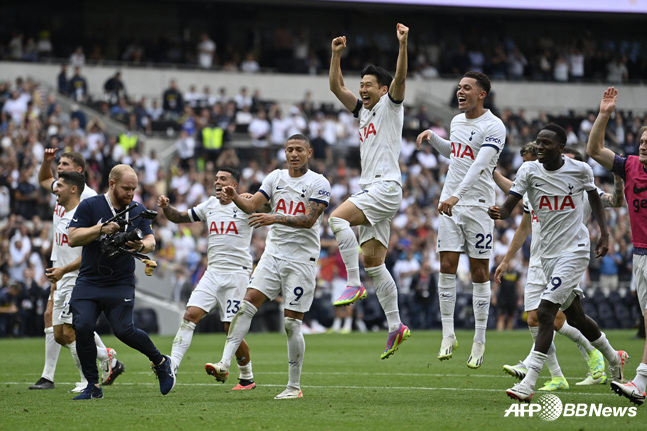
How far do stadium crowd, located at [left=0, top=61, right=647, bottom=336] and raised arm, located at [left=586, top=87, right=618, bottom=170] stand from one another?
15.9 meters

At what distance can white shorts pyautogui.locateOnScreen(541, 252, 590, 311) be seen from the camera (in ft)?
33.7

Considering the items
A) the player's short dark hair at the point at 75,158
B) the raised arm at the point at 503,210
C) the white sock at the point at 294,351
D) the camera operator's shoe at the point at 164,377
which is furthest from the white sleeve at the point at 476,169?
the player's short dark hair at the point at 75,158

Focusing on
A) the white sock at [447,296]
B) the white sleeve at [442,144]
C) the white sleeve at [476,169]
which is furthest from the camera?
the white sleeve at [442,144]

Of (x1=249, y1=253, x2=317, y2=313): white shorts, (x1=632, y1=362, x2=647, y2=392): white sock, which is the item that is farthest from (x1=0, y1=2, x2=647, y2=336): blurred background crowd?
(x1=632, y1=362, x2=647, y2=392): white sock

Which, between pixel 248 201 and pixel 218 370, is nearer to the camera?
pixel 218 370

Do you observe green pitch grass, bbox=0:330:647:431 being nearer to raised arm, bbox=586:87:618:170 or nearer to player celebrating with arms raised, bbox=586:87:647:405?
player celebrating with arms raised, bbox=586:87:647:405

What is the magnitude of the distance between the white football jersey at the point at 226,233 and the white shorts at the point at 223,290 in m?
0.15

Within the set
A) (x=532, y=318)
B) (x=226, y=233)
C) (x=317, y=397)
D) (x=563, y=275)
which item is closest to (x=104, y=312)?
(x=317, y=397)

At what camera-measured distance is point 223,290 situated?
44.7 feet

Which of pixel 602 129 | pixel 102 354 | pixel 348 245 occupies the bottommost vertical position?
pixel 102 354

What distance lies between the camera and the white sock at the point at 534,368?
32.4 feet

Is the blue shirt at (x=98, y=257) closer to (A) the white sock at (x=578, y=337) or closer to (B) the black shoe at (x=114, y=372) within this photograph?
(B) the black shoe at (x=114, y=372)

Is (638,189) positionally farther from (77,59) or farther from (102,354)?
(77,59)

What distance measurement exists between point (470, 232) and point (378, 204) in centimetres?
133
